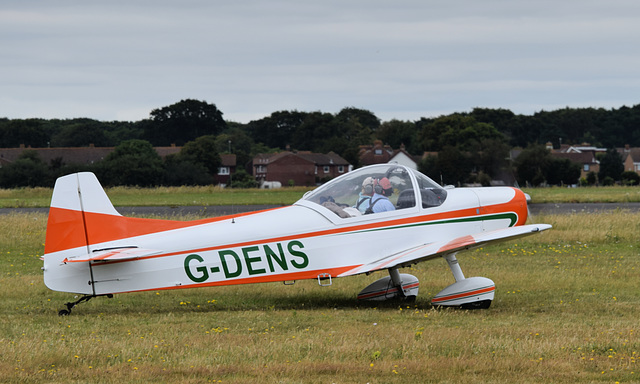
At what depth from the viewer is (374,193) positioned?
10117 millimetres

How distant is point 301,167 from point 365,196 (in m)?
75.8

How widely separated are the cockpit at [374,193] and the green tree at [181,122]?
92.7 m

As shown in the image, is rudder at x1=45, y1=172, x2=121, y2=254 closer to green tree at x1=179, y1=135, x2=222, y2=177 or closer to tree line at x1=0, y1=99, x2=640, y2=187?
tree line at x1=0, y1=99, x2=640, y2=187

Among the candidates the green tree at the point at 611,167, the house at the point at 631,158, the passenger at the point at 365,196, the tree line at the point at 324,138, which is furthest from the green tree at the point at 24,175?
the house at the point at 631,158

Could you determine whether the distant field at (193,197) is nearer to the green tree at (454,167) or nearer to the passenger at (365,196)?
the green tree at (454,167)

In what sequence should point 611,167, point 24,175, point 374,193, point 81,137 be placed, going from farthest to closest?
point 81,137
point 611,167
point 24,175
point 374,193

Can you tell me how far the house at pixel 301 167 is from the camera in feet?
277

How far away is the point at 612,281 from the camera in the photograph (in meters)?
11.9

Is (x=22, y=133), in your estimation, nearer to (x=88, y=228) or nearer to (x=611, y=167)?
(x=611, y=167)

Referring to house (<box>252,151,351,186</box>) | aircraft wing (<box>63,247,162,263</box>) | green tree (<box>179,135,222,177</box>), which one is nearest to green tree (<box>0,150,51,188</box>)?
green tree (<box>179,135,222,177</box>)

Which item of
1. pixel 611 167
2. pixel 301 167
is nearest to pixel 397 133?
pixel 301 167

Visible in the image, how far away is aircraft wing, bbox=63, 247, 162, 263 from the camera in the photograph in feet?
29.3

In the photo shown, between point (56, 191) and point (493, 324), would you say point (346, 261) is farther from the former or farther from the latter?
point (56, 191)

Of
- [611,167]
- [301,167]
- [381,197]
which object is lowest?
[611,167]
